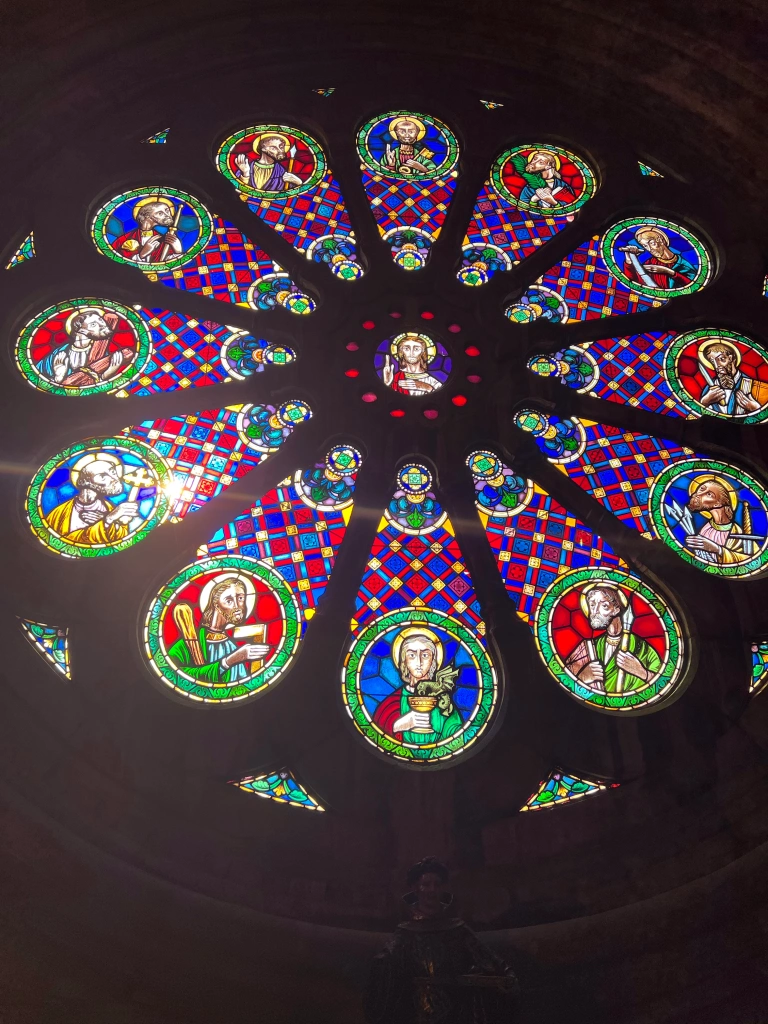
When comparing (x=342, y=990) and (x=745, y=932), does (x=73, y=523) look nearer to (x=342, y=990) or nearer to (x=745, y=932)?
(x=342, y=990)

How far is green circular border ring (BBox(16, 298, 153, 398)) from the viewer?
808 centimetres

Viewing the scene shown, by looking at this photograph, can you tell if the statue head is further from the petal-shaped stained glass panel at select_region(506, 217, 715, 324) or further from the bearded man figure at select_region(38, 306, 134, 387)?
the petal-shaped stained glass panel at select_region(506, 217, 715, 324)

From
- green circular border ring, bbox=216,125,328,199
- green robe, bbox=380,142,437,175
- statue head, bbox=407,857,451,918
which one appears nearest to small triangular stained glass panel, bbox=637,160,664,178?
green robe, bbox=380,142,437,175

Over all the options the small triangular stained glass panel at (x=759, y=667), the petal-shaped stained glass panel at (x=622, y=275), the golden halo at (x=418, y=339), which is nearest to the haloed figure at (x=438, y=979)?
the small triangular stained glass panel at (x=759, y=667)

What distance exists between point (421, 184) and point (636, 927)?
6.96m

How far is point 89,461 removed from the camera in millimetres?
7734

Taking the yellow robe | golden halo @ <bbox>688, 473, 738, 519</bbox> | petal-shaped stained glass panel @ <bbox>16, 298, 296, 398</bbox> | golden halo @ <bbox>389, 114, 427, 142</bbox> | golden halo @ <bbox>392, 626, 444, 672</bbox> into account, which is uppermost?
golden halo @ <bbox>389, 114, 427, 142</bbox>

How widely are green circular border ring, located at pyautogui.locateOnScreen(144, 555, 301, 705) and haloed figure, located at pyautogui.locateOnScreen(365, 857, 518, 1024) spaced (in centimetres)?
202

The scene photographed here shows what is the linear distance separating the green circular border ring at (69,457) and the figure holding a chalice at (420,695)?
2.07m

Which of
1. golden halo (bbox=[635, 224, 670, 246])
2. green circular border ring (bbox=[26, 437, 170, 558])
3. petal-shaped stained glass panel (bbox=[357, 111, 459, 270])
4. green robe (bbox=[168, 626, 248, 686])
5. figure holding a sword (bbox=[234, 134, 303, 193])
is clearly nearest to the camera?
green robe (bbox=[168, 626, 248, 686])

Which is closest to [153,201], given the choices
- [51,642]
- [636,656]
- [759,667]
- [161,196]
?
[161,196]

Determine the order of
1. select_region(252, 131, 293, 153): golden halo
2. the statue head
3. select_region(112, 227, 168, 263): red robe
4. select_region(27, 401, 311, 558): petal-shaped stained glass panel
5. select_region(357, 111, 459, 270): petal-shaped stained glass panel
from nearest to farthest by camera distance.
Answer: the statue head, select_region(27, 401, 311, 558): petal-shaped stained glass panel, select_region(112, 227, 168, 263): red robe, select_region(357, 111, 459, 270): petal-shaped stained glass panel, select_region(252, 131, 293, 153): golden halo

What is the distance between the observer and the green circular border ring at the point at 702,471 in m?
7.64

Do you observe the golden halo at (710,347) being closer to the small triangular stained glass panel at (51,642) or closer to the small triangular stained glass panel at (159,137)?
the small triangular stained glass panel at (159,137)
